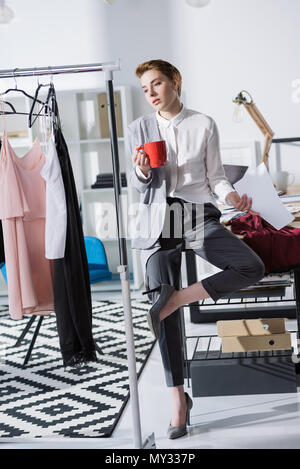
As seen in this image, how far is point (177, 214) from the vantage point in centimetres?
280

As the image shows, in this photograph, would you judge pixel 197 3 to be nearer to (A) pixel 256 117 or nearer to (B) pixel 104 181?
(A) pixel 256 117

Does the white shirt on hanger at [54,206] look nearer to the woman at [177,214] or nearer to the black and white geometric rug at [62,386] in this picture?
the woman at [177,214]

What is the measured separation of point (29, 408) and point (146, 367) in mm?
750

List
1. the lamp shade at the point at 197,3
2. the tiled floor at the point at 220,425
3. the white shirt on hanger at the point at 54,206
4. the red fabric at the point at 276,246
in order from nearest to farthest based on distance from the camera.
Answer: the tiled floor at the point at 220,425
the red fabric at the point at 276,246
the white shirt on hanger at the point at 54,206
the lamp shade at the point at 197,3

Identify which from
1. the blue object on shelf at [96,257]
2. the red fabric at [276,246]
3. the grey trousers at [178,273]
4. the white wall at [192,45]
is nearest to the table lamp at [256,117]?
the white wall at [192,45]

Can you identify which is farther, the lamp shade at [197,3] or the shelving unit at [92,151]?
the shelving unit at [92,151]

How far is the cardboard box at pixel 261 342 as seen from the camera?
10.3ft

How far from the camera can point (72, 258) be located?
11.1ft

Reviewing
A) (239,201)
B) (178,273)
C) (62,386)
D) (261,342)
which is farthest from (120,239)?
(62,386)

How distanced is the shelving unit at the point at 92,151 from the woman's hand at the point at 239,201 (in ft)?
8.74

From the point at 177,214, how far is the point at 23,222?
38.8 inches

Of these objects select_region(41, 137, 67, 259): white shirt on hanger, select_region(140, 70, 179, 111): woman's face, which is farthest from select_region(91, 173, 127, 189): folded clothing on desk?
select_region(140, 70, 179, 111): woman's face

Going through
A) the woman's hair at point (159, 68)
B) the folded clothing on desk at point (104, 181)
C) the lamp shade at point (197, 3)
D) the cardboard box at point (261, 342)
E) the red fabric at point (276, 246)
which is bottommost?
the cardboard box at point (261, 342)
